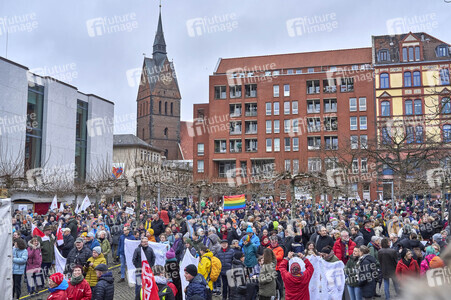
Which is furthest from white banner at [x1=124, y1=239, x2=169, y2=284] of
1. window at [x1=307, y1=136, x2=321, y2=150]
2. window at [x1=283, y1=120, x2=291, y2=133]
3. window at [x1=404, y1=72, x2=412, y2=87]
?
window at [x1=404, y1=72, x2=412, y2=87]

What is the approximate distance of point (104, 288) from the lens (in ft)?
26.4

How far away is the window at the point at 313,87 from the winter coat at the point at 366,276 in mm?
57237

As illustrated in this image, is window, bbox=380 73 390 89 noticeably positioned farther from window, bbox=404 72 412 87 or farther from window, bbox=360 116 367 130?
window, bbox=360 116 367 130

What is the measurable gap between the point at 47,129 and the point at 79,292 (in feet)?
134

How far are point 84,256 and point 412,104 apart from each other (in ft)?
193

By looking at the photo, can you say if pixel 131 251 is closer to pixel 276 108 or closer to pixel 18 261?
pixel 18 261

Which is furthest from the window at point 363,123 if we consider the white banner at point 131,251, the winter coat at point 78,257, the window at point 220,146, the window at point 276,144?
the winter coat at point 78,257

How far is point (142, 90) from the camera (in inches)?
4584

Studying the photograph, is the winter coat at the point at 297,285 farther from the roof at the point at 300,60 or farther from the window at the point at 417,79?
the roof at the point at 300,60

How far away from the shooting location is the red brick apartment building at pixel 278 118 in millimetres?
62750

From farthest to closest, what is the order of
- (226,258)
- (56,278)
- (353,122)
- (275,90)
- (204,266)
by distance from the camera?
(275,90) → (353,122) → (226,258) → (204,266) → (56,278)

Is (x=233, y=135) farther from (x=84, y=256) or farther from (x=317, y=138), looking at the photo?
(x=84, y=256)

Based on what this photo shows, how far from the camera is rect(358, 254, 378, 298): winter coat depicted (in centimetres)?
975

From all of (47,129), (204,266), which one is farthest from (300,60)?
(204,266)
